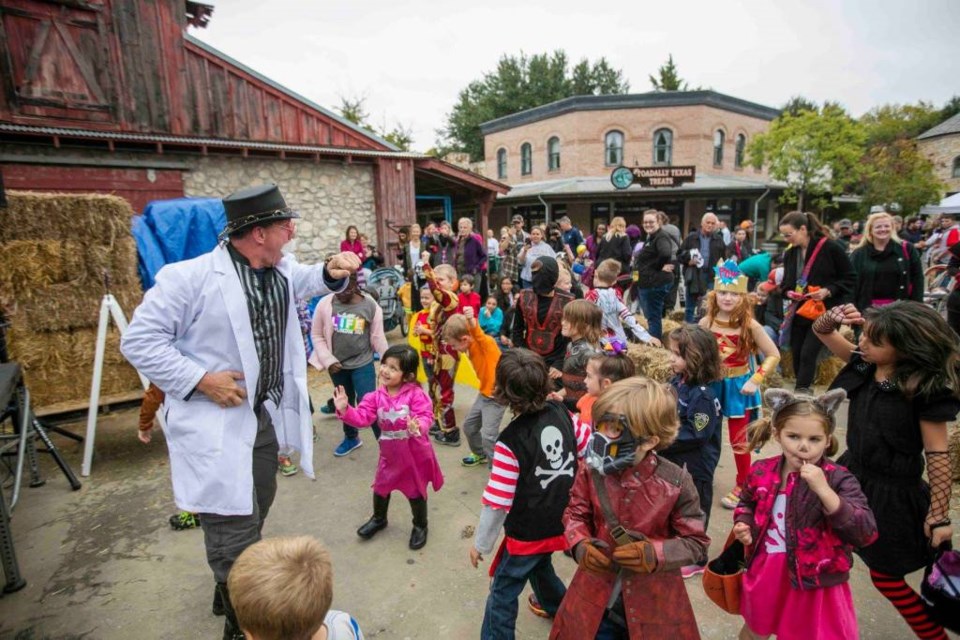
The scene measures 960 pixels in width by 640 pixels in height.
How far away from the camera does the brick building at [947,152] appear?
33.1m

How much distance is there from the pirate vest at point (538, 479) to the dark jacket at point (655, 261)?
18.3ft

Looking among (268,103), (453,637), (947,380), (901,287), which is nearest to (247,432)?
(453,637)

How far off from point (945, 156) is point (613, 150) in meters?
25.8

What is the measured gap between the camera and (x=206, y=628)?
9.27 ft

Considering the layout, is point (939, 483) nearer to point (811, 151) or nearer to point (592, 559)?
point (592, 559)

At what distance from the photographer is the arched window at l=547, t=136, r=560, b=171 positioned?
1046 inches

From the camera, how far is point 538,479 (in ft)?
7.81

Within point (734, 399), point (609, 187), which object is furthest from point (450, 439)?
point (609, 187)

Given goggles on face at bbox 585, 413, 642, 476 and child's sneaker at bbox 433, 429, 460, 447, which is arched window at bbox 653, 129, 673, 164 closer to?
child's sneaker at bbox 433, 429, 460, 447

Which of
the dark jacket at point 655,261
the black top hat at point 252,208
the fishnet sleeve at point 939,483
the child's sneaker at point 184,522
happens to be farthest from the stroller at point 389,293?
the fishnet sleeve at point 939,483

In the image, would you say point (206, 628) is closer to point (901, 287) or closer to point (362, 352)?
point (362, 352)

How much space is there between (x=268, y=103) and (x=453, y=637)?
10.1m

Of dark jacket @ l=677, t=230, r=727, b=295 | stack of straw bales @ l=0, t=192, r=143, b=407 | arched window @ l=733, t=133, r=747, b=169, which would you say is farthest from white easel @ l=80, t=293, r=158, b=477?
arched window @ l=733, t=133, r=747, b=169

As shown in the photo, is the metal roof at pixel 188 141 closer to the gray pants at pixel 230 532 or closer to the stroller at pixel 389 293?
the stroller at pixel 389 293
